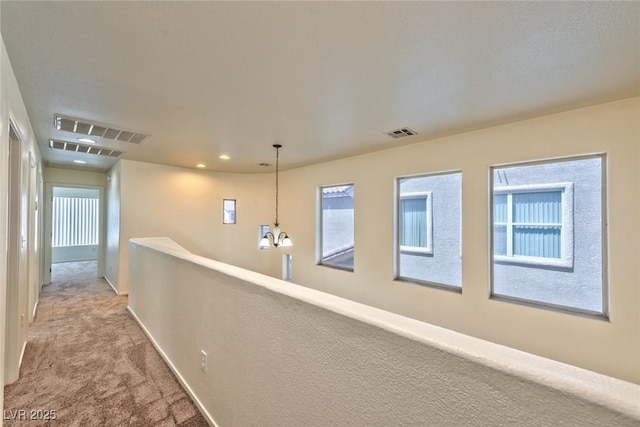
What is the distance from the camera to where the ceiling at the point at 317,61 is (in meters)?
1.39

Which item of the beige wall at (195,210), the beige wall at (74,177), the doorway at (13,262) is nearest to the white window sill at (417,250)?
the beige wall at (195,210)

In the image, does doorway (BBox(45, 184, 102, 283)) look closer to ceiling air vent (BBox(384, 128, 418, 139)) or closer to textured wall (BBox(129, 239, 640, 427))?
textured wall (BBox(129, 239, 640, 427))

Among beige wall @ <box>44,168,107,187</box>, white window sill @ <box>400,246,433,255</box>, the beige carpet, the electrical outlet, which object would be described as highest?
beige wall @ <box>44,168,107,187</box>

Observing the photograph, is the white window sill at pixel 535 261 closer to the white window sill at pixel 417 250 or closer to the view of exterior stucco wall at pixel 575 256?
the view of exterior stucco wall at pixel 575 256

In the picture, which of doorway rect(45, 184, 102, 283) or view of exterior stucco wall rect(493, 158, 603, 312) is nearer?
view of exterior stucco wall rect(493, 158, 603, 312)

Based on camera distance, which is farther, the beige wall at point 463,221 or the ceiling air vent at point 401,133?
the ceiling air vent at point 401,133

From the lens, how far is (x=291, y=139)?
3637mm

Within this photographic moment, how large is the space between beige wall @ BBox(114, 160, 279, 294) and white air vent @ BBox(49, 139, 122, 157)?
18.1 inches

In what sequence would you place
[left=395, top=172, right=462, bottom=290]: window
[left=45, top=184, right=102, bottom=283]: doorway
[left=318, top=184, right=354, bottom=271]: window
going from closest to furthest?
[left=395, top=172, right=462, bottom=290]: window, [left=318, top=184, right=354, bottom=271]: window, [left=45, top=184, right=102, bottom=283]: doorway

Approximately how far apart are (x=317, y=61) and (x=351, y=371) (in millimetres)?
1788

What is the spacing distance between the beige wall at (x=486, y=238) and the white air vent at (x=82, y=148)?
3.45 m

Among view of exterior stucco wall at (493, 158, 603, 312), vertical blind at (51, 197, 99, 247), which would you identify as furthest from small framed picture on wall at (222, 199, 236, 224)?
vertical blind at (51, 197, 99, 247)

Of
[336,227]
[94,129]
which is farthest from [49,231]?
[336,227]

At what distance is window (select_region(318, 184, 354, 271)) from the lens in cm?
484
